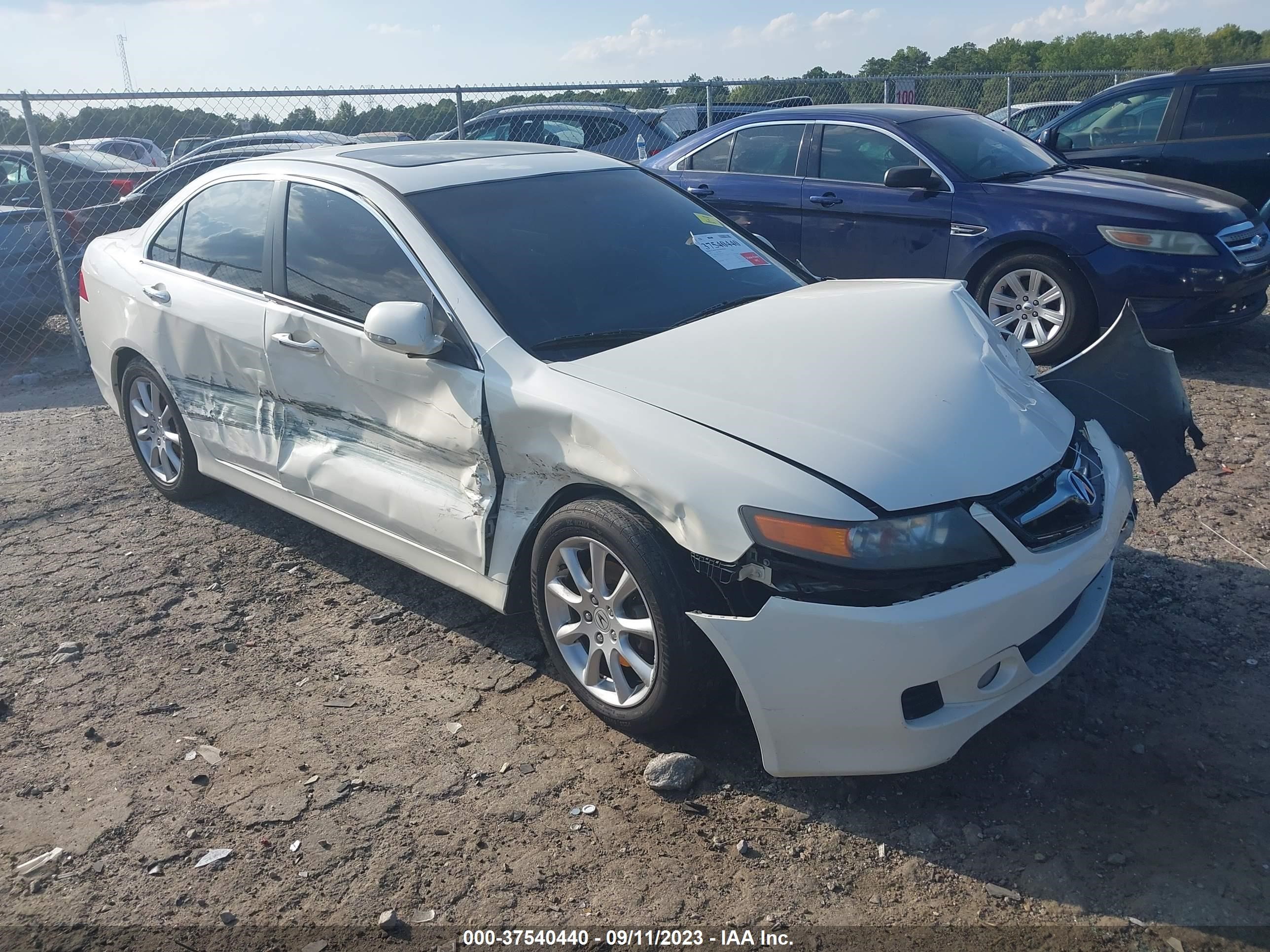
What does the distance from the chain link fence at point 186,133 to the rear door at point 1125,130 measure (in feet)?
8.72

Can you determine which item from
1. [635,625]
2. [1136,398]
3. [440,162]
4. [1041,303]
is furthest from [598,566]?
[1041,303]

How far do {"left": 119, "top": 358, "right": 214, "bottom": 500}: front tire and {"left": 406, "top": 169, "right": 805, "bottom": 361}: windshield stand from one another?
2.04 meters

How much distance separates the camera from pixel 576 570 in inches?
123

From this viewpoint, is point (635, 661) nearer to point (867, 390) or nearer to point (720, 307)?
point (867, 390)

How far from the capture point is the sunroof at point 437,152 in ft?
13.5

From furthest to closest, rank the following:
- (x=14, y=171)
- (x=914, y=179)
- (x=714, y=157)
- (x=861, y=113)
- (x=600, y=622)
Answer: (x=14, y=171)
(x=714, y=157)
(x=861, y=113)
(x=914, y=179)
(x=600, y=622)

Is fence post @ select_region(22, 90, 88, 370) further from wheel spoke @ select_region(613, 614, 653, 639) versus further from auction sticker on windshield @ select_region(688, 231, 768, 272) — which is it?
wheel spoke @ select_region(613, 614, 653, 639)

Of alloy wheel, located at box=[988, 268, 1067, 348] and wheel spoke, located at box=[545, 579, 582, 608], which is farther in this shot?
alloy wheel, located at box=[988, 268, 1067, 348]

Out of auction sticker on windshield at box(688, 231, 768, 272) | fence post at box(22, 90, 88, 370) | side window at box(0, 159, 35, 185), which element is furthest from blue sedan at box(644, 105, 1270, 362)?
side window at box(0, 159, 35, 185)

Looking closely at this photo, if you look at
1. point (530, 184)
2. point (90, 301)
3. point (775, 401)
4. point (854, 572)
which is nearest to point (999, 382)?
point (775, 401)

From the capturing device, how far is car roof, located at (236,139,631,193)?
3.91m

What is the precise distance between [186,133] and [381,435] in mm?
14027

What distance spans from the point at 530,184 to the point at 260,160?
1.36 metres

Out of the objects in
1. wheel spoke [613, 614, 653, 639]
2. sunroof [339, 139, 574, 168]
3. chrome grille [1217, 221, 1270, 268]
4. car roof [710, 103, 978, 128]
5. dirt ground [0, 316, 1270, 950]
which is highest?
sunroof [339, 139, 574, 168]
